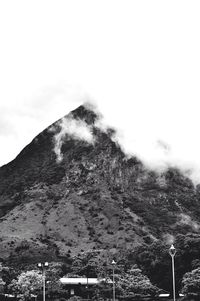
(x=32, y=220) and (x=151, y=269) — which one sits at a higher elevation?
(x=32, y=220)

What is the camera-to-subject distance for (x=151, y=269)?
124m

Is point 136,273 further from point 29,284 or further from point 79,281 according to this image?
point 29,284

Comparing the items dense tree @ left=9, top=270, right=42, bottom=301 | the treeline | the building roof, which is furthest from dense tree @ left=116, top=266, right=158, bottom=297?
dense tree @ left=9, top=270, right=42, bottom=301

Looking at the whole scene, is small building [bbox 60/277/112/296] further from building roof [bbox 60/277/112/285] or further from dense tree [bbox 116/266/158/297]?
dense tree [bbox 116/266/158/297]

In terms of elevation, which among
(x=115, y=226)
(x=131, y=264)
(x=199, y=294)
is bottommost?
(x=199, y=294)

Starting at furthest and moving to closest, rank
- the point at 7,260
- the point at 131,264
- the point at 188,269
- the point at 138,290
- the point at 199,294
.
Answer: the point at 7,260 < the point at 131,264 < the point at 188,269 < the point at 138,290 < the point at 199,294

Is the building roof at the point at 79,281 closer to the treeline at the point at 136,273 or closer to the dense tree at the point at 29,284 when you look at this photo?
the treeline at the point at 136,273

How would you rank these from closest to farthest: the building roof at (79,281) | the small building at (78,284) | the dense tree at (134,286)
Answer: the dense tree at (134,286)
the small building at (78,284)
the building roof at (79,281)

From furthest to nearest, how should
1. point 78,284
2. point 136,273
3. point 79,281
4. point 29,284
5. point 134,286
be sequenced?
point 79,281
point 78,284
point 136,273
point 134,286
point 29,284

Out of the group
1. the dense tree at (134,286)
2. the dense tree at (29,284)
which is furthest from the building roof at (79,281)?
the dense tree at (29,284)

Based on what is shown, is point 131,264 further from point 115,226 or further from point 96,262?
point 115,226

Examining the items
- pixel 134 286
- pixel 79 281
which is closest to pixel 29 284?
pixel 134 286

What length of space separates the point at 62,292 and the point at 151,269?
880 inches

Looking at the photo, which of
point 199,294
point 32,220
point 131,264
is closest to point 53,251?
point 32,220
